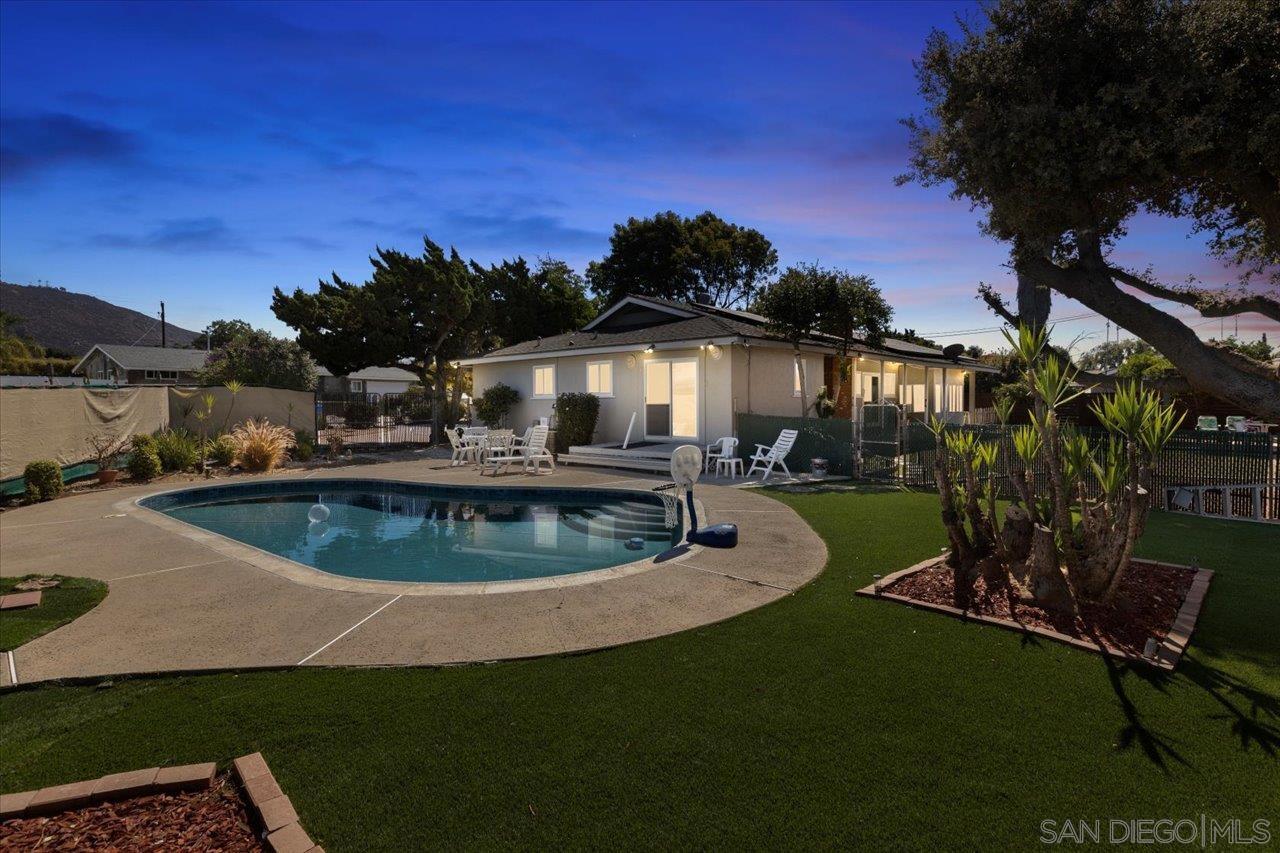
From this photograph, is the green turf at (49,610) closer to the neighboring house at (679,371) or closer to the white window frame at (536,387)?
the neighboring house at (679,371)

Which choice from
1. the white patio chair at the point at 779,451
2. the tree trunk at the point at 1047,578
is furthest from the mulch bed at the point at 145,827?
the white patio chair at the point at 779,451

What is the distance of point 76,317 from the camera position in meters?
127

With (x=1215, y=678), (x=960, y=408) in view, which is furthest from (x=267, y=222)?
(x=960, y=408)

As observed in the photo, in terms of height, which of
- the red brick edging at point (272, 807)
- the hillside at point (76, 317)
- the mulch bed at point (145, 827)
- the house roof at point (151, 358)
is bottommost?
the mulch bed at point (145, 827)

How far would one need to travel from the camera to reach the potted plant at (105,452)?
42.5ft

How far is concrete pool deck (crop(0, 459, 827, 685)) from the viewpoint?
13.5 ft

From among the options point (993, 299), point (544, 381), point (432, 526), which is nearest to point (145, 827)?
point (432, 526)

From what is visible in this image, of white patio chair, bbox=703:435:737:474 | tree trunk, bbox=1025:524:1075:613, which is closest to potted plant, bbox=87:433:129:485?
white patio chair, bbox=703:435:737:474

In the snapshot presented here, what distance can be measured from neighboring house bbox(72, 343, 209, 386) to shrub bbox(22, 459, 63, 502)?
37189 mm

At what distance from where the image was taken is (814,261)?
16156 mm

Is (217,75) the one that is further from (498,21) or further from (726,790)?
(726,790)

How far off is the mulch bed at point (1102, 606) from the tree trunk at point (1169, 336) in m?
4.34

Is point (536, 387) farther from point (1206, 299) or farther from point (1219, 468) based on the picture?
point (1219, 468)

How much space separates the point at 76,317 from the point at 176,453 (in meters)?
157
